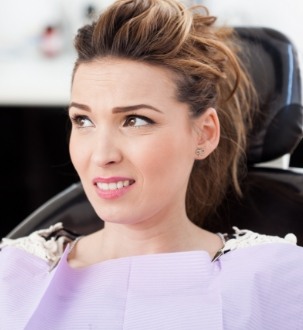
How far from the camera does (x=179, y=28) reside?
1204mm

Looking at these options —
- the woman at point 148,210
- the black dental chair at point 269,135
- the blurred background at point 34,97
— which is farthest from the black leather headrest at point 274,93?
the blurred background at point 34,97

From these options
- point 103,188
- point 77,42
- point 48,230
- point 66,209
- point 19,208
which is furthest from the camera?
point 19,208

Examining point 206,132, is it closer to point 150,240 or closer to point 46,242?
point 150,240

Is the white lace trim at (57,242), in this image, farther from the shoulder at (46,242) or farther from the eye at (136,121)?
the eye at (136,121)

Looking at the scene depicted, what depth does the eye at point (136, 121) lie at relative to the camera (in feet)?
3.76

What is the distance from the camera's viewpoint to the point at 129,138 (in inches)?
44.8

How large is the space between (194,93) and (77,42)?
0.28 metres

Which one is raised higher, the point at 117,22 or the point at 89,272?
the point at 117,22

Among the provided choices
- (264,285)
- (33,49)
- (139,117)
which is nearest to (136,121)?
(139,117)

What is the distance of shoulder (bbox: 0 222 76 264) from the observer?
1.33 metres

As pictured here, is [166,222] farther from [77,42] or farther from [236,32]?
[236,32]

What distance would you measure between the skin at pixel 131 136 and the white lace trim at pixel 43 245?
219 mm

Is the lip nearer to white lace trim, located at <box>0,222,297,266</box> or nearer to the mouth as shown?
the mouth

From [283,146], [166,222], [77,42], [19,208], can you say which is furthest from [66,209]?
[19,208]
